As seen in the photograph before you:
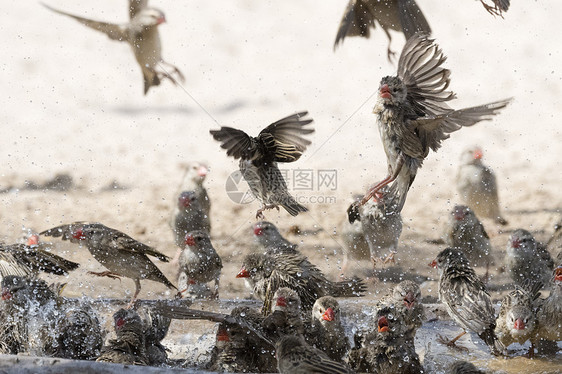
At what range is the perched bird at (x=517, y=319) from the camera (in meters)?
5.43

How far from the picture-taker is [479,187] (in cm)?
946

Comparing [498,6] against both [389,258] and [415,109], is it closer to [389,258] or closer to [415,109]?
[415,109]

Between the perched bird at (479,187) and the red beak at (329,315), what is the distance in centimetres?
467

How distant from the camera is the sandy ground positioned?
371 inches

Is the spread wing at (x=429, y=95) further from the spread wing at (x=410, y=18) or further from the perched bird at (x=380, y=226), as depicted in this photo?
the perched bird at (x=380, y=226)

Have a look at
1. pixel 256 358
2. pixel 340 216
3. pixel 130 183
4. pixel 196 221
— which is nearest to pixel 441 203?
pixel 340 216

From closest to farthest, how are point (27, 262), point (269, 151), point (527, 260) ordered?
point (27, 262), point (269, 151), point (527, 260)

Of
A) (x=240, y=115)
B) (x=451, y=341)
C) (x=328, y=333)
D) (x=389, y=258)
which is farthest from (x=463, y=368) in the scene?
(x=240, y=115)

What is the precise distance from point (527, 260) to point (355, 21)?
251 cm

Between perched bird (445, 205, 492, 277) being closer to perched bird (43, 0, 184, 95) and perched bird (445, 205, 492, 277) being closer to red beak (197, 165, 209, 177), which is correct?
red beak (197, 165, 209, 177)

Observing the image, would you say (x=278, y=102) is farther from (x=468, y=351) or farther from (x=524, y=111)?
(x=468, y=351)

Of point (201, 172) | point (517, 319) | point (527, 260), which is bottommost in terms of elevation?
point (517, 319)

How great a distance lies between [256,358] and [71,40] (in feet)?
36.3

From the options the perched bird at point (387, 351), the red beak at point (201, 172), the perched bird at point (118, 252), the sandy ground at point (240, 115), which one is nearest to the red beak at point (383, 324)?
the perched bird at point (387, 351)
